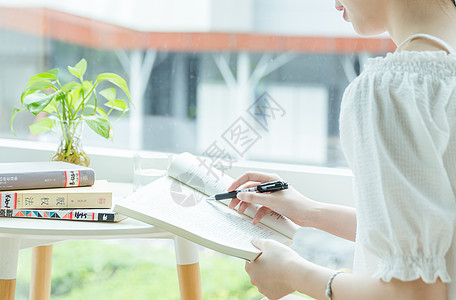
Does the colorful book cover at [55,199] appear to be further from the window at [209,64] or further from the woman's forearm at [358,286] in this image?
the window at [209,64]

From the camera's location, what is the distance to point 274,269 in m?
0.74

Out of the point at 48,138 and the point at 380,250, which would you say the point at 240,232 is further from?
the point at 48,138

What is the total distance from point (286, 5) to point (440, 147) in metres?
0.87

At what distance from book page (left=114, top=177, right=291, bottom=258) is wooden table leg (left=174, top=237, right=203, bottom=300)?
173mm

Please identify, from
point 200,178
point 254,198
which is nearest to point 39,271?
point 200,178

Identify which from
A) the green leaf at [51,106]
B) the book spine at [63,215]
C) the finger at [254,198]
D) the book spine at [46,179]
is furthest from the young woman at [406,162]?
Answer: the green leaf at [51,106]

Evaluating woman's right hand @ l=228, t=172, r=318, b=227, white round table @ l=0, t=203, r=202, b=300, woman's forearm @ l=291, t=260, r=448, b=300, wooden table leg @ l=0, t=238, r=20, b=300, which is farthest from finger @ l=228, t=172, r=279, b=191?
wooden table leg @ l=0, t=238, r=20, b=300

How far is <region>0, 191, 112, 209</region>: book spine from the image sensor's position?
90cm

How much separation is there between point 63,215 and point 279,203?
1.20 feet

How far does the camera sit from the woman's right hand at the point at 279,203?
89 cm

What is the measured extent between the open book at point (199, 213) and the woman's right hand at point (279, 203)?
1cm

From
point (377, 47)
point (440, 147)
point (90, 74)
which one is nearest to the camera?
point (440, 147)

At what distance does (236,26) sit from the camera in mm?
1454

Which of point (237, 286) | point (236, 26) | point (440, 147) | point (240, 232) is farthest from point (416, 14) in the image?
point (237, 286)
